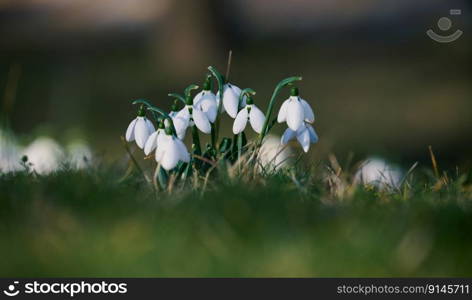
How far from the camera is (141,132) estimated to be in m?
3.00

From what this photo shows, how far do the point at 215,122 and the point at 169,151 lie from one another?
0.51 metres

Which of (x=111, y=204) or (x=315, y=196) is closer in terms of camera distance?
(x=111, y=204)

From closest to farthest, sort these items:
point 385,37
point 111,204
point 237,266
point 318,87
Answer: point 237,266, point 111,204, point 318,87, point 385,37

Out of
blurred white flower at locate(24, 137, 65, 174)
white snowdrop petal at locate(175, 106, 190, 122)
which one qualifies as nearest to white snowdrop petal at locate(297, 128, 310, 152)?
white snowdrop petal at locate(175, 106, 190, 122)

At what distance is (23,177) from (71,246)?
0.94 metres

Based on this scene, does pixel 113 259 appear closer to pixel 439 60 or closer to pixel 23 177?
pixel 23 177

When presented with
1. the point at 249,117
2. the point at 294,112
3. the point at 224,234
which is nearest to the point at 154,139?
the point at 249,117

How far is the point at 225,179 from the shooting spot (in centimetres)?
280

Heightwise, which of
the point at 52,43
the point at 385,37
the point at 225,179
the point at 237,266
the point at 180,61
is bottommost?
the point at 237,266

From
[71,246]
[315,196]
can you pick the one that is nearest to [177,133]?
[315,196]

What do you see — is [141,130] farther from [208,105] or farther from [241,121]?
[241,121]

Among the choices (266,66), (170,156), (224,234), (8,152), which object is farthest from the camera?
(266,66)

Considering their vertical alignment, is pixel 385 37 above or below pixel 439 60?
above

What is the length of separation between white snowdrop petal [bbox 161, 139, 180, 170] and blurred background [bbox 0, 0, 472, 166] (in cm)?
533
